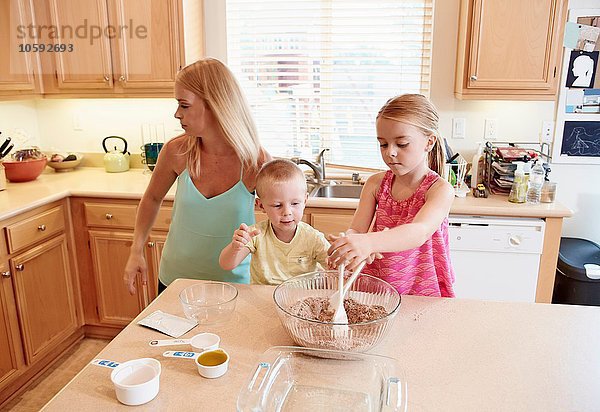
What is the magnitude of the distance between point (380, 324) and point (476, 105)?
7.06 ft

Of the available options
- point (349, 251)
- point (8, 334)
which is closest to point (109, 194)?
point (8, 334)

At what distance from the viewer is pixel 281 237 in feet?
4.83

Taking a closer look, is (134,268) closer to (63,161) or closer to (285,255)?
(285,255)

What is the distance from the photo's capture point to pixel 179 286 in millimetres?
1438

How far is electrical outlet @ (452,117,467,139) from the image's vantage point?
288cm

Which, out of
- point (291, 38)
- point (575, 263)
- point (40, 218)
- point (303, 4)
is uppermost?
point (303, 4)

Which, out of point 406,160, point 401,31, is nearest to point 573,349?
point 406,160

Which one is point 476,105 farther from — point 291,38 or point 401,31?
point 291,38

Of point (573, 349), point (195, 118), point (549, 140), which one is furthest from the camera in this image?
point (549, 140)

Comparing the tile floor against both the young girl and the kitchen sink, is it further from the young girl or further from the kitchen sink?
the young girl

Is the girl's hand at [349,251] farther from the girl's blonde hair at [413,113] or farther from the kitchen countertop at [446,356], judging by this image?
the girl's blonde hair at [413,113]

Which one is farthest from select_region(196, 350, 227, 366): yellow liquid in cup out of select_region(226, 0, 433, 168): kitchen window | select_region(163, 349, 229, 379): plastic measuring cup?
select_region(226, 0, 433, 168): kitchen window

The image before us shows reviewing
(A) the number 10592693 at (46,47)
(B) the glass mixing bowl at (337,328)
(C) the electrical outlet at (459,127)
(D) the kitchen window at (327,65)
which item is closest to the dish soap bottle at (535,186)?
(C) the electrical outlet at (459,127)

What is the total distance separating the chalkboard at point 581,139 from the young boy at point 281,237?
79.1 inches
